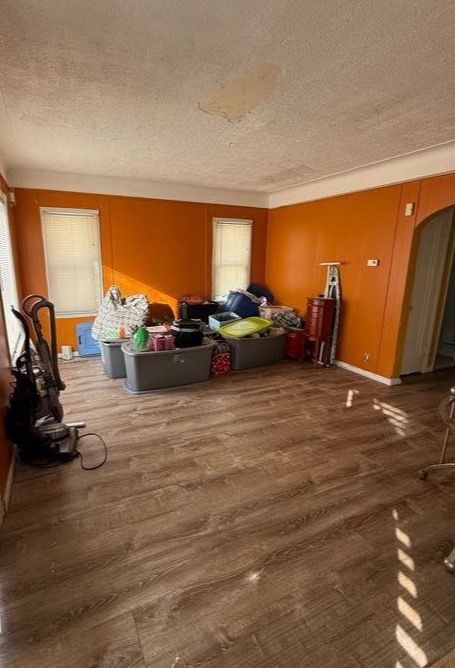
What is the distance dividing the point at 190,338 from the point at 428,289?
10.4 ft

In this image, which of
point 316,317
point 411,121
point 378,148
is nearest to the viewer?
point 411,121

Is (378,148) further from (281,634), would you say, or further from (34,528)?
(34,528)

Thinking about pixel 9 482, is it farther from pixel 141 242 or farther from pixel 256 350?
pixel 141 242

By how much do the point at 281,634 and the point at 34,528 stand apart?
4.76 feet

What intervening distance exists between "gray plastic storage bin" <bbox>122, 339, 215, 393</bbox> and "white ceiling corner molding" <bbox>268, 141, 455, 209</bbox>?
2826 mm

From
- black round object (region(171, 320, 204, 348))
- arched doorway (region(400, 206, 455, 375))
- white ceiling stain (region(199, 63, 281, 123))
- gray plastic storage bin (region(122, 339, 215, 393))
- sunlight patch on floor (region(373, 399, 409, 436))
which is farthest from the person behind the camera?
arched doorway (region(400, 206, 455, 375))

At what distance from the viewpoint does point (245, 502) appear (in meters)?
2.19

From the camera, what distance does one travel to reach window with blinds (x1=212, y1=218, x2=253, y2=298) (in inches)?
232

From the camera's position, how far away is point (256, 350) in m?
4.78

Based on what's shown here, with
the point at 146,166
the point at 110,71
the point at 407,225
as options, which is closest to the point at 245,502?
the point at 110,71

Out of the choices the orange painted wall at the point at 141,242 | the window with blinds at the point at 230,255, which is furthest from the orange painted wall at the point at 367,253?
the orange painted wall at the point at 141,242

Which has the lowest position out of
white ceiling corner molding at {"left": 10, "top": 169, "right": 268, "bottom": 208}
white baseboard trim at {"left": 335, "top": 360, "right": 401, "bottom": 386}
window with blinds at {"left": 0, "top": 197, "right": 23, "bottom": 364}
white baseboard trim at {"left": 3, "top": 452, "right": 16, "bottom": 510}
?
white baseboard trim at {"left": 3, "top": 452, "right": 16, "bottom": 510}

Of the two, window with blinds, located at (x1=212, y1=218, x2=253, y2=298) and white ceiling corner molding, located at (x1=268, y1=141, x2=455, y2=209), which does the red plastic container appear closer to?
window with blinds, located at (x1=212, y1=218, x2=253, y2=298)

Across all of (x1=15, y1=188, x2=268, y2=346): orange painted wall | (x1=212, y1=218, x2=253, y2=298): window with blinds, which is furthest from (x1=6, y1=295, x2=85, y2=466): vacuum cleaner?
(x1=212, y1=218, x2=253, y2=298): window with blinds
